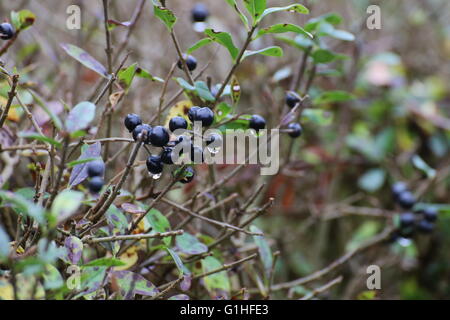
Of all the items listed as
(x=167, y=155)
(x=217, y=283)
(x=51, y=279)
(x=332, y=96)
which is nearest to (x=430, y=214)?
(x=332, y=96)

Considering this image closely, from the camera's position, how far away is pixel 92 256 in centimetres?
114

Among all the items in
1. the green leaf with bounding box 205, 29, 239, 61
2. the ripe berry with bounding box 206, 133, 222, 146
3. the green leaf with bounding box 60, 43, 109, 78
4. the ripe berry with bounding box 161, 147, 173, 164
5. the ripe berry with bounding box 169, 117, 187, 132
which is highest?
the green leaf with bounding box 205, 29, 239, 61

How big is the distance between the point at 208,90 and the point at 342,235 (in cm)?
133

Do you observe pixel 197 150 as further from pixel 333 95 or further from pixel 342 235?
pixel 342 235

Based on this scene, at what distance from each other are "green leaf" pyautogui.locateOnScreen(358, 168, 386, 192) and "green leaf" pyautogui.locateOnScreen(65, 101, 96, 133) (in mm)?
1476

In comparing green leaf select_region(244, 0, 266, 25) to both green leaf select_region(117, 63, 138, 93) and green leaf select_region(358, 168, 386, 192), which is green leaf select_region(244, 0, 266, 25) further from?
green leaf select_region(358, 168, 386, 192)

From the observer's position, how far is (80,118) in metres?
0.57

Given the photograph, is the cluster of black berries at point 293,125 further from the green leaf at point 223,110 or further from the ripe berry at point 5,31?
the ripe berry at point 5,31

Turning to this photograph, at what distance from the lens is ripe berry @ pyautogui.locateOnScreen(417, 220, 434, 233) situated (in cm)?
137

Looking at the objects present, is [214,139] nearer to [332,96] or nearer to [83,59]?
[83,59]

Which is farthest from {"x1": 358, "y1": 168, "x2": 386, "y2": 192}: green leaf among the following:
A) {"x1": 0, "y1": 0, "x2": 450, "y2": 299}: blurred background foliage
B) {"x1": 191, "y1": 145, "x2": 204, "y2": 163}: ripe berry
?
{"x1": 191, "y1": 145, "x2": 204, "y2": 163}: ripe berry

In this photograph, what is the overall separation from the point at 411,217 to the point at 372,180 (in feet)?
1.82

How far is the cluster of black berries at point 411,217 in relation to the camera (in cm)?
136
